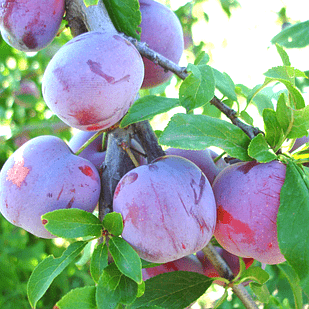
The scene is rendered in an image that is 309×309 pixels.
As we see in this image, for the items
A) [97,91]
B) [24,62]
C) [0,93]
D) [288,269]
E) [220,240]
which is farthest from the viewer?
[24,62]

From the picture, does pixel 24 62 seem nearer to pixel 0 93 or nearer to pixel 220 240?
pixel 0 93

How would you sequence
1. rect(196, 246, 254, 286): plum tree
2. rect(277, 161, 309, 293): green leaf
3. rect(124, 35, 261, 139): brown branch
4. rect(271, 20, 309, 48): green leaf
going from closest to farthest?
1. rect(277, 161, 309, 293): green leaf
2. rect(124, 35, 261, 139): brown branch
3. rect(196, 246, 254, 286): plum tree
4. rect(271, 20, 309, 48): green leaf

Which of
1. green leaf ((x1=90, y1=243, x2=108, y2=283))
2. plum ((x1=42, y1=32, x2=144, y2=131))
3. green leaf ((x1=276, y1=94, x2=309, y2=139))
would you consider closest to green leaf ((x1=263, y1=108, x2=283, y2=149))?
green leaf ((x1=276, y1=94, x2=309, y2=139))

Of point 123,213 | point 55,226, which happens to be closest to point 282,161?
point 123,213

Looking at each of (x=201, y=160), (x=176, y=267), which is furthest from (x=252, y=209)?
(x=176, y=267)

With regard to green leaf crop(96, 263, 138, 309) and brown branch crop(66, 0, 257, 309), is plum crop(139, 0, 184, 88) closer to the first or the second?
brown branch crop(66, 0, 257, 309)

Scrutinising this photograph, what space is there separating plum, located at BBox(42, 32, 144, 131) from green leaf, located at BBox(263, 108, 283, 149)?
23 cm

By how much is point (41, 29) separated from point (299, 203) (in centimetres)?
53

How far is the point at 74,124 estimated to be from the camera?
51 centimetres

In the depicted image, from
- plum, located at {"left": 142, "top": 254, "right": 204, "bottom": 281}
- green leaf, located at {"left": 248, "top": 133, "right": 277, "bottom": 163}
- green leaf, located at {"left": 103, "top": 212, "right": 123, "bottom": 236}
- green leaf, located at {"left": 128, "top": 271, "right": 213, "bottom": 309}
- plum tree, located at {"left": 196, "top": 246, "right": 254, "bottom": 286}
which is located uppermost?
green leaf, located at {"left": 248, "top": 133, "right": 277, "bottom": 163}

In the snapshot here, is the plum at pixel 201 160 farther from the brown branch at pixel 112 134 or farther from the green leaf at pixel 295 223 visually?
the green leaf at pixel 295 223

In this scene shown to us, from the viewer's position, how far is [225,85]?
2.31ft

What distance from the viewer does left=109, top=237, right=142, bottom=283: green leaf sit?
1.56ft

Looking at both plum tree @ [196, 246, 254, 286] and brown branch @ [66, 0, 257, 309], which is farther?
plum tree @ [196, 246, 254, 286]
